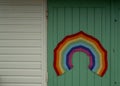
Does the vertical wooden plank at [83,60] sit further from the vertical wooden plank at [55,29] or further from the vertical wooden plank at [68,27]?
the vertical wooden plank at [55,29]

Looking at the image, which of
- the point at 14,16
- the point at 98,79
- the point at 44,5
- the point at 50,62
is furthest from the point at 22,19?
the point at 98,79

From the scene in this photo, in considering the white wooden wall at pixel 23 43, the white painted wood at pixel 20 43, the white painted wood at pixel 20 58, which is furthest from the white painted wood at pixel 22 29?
the white painted wood at pixel 20 58

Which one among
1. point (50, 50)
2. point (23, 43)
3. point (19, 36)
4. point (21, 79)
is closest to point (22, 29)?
point (19, 36)

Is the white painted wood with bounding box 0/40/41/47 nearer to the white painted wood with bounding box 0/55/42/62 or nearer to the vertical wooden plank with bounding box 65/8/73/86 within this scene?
the white painted wood with bounding box 0/55/42/62

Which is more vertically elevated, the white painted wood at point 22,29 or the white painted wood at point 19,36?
the white painted wood at point 22,29

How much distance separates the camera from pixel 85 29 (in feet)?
17.5

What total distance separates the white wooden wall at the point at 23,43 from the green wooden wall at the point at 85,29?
0.57 ft

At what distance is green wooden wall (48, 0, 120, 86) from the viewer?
5.32 metres

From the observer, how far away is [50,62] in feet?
17.6

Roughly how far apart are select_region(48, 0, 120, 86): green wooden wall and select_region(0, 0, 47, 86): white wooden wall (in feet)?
0.57

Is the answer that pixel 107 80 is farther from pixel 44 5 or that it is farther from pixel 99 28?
pixel 44 5

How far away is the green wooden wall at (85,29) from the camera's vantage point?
532 centimetres

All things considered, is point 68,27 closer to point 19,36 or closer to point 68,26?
point 68,26

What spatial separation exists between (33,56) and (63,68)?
0.62 meters
